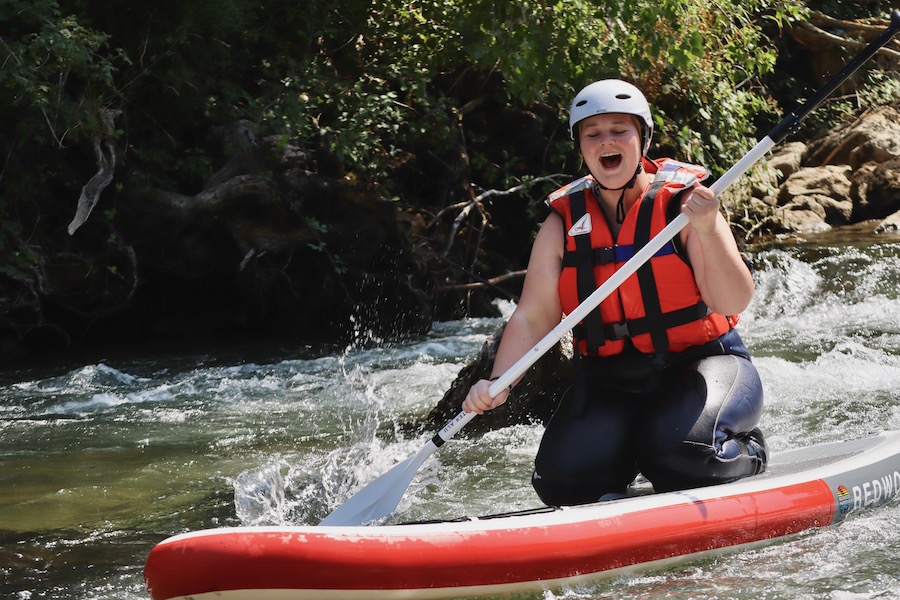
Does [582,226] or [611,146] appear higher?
[611,146]

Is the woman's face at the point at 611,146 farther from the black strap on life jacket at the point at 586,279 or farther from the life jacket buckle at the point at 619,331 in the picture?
the life jacket buckle at the point at 619,331

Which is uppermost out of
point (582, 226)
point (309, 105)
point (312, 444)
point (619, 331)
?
point (309, 105)

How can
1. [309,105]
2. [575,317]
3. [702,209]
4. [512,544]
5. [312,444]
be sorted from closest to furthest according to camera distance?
[512,544] < [702,209] < [575,317] < [312,444] < [309,105]

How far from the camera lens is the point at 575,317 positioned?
3.04m

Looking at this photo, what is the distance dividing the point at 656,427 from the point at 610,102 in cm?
94

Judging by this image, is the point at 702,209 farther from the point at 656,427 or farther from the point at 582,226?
the point at 656,427

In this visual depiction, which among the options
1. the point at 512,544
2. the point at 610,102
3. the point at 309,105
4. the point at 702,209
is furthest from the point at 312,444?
the point at 309,105

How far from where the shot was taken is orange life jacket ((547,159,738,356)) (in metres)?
3.03

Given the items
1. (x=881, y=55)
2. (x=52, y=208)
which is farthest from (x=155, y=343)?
(x=881, y=55)

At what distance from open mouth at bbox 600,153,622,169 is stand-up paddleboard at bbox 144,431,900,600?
3.18 ft

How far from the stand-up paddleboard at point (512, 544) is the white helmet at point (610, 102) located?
3.59 ft

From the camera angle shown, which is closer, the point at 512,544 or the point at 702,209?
the point at 512,544

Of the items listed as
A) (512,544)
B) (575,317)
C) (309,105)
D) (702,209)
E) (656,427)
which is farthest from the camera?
(309,105)

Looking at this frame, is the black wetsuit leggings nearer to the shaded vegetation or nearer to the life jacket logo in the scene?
the life jacket logo
